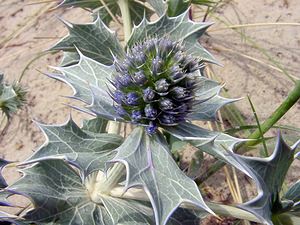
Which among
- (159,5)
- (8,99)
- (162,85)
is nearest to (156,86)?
(162,85)

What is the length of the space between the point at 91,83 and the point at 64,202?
0.31 meters

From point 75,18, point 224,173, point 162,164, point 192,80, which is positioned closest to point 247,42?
point 224,173

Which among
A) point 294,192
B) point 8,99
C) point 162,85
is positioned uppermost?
point 162,85

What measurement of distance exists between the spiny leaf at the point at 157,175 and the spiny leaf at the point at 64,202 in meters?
0.20

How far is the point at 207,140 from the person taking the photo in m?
0.95

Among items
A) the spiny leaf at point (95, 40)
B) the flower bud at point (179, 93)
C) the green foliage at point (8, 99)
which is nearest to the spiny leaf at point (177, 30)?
the spiny leaf at point (95, 40)

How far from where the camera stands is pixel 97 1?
5.29 ft

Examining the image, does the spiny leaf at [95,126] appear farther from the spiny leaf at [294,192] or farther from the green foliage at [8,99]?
the spiny leaf at [294,192]

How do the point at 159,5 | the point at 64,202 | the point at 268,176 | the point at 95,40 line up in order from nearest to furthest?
the point at 268,176 < the point at 64,202 < the point at 95,40 < the point at 159,5

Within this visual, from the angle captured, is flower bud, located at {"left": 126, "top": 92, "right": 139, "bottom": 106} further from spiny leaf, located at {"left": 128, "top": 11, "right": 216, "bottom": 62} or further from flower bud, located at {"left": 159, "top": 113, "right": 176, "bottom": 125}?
spiny leaf, located at {"left": 128, "top": 11, "right": 216, "bottom": 62}

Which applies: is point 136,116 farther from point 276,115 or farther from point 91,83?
point 276,115

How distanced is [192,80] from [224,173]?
0.67 metres

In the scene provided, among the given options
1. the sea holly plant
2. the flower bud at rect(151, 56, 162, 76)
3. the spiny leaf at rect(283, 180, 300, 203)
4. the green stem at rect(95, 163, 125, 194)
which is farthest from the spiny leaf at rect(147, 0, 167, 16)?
the spiny leaf at rect(283, 180, 300, 203)

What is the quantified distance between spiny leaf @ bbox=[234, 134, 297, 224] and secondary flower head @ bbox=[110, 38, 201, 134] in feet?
0.77
